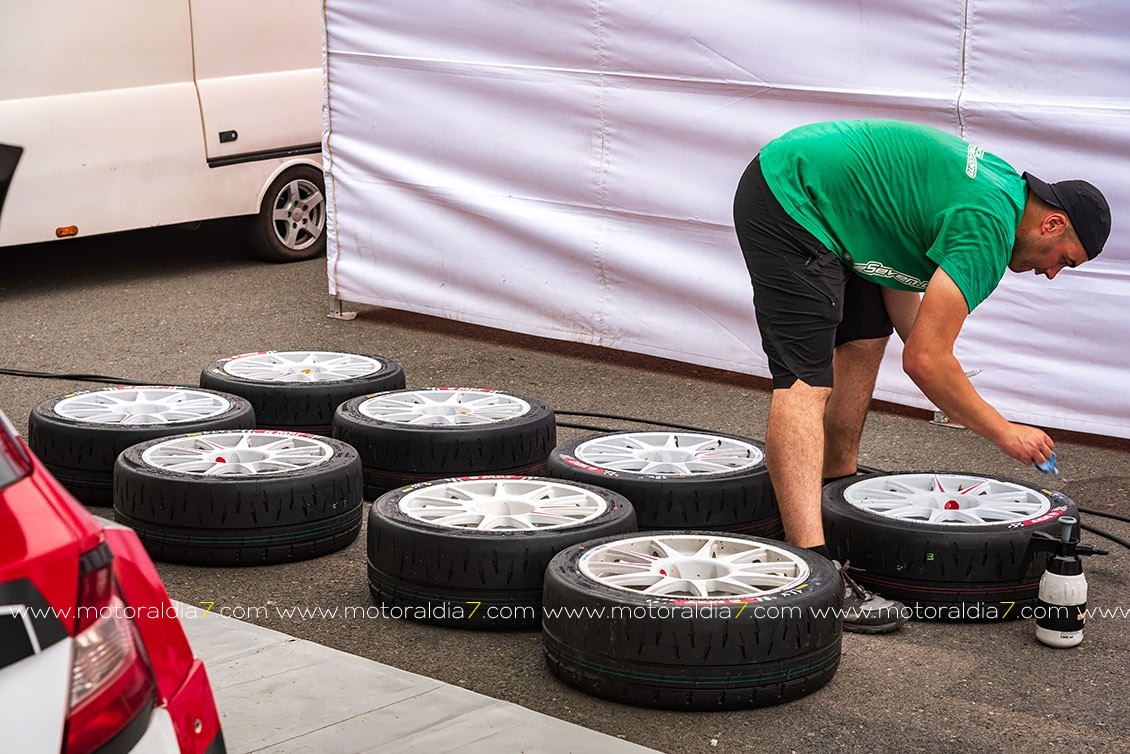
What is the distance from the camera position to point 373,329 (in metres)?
8.40

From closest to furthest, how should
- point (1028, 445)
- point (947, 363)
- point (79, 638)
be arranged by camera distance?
point (79, 638)
point (1028, 445)
point (947, 363)

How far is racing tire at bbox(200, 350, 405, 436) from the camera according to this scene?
18.6 feet

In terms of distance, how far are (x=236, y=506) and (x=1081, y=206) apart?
2.59 metres

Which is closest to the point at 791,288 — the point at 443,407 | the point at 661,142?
the point at 443,407

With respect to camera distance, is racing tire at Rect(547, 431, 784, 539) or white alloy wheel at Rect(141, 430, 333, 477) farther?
white alloy wheel at Rect(141, 430, 333, 477)

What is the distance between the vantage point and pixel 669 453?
198 inches

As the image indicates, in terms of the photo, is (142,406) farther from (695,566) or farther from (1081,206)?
(1081,206)

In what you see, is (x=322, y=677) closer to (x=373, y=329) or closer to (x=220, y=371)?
(x=220, y=371)

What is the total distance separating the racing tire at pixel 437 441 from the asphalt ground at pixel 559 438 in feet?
1.52

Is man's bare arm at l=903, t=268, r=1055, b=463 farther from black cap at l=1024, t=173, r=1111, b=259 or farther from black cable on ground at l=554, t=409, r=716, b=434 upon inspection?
black cable on ground at l=554, t=409, r=716, b=434

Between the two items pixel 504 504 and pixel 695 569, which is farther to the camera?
pixel 504 504

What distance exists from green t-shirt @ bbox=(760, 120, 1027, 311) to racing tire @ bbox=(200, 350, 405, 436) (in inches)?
82.9

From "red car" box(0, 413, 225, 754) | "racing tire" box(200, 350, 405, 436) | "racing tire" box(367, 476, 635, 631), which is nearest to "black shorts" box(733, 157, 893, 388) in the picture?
"racing tire" box(367, 476, 635, 631)

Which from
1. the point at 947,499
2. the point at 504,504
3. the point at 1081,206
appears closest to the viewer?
the point at 1081,206
